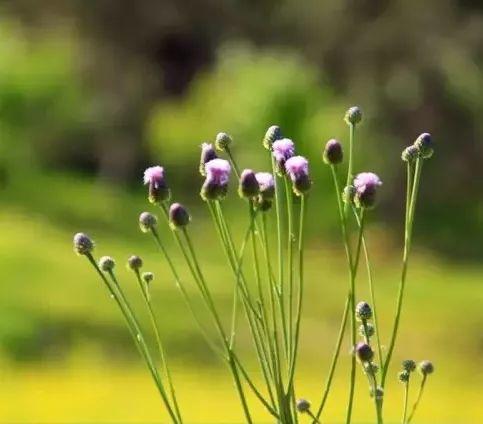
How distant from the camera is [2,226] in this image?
12.1 meters

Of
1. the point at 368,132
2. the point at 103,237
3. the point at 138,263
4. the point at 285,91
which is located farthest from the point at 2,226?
the point at 138,263

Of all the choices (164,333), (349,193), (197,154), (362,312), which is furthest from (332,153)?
(197,154)

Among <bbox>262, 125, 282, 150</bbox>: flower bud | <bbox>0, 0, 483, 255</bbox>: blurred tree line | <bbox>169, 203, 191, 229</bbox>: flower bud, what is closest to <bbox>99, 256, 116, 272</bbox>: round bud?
<bbox>169, 203, 191, 229</bbox>: flower bud

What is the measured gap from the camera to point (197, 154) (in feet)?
54.8

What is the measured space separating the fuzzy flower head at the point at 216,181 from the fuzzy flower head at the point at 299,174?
0.08 meters

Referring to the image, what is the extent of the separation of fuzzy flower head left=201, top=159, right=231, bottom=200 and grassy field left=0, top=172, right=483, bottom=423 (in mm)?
4646

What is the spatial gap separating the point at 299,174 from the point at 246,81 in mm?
14058

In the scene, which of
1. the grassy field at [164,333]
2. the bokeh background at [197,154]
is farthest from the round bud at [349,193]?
the bokeh background at [197,154]

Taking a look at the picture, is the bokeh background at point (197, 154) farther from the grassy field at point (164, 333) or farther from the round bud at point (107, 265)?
the round bud at point (107, 265)

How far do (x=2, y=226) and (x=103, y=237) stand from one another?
1.22m

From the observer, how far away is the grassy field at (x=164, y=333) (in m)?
7.22

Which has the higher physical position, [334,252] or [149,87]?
[149,87]

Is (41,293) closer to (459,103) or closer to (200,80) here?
(459,103)

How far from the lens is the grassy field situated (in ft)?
23.7
